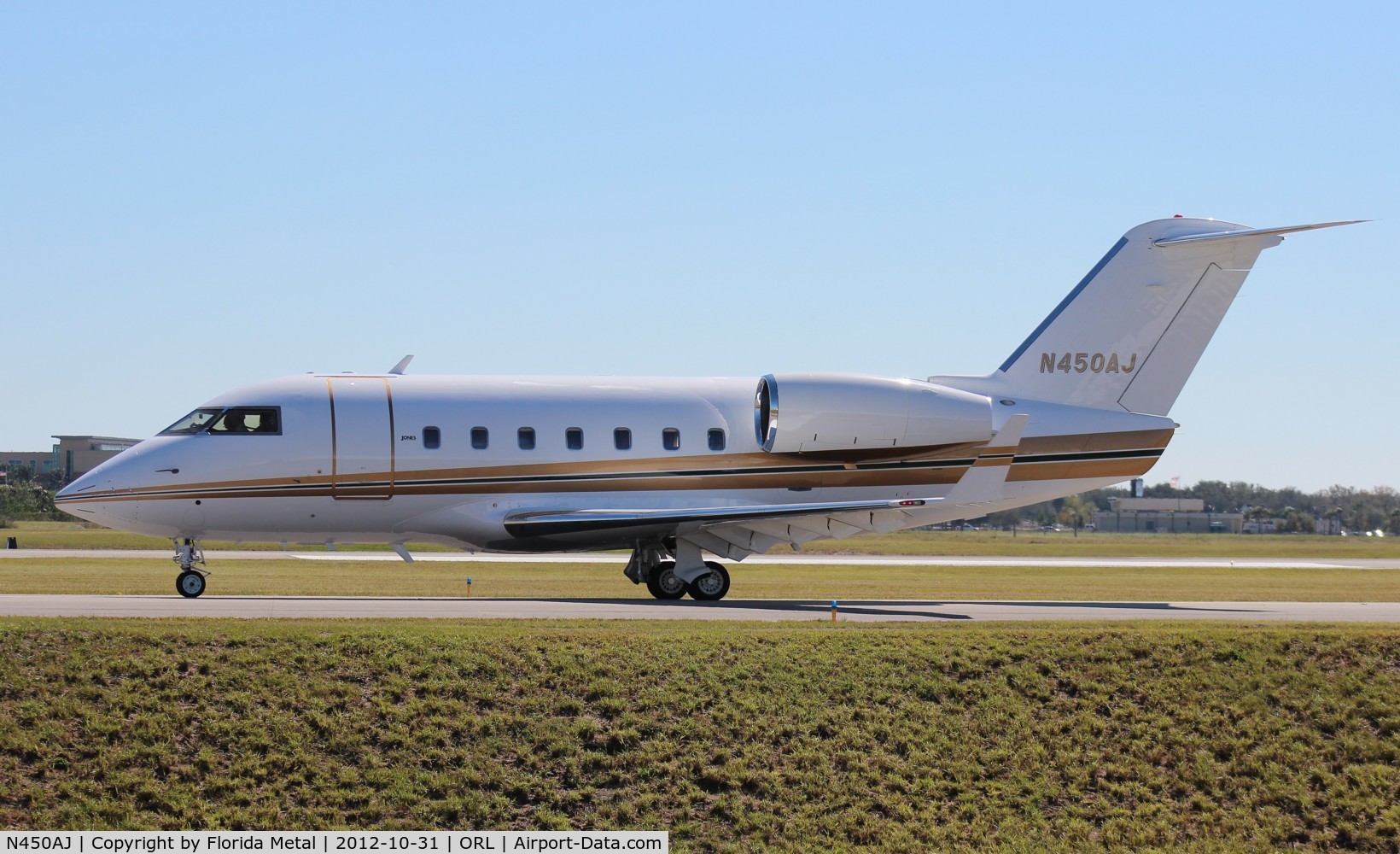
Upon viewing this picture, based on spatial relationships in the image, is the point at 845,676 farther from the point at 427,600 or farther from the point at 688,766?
the point at 427,600

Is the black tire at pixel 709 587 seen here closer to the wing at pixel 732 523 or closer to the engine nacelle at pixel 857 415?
the wing at pixel 732 523

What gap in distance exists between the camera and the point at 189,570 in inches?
Result: 1024

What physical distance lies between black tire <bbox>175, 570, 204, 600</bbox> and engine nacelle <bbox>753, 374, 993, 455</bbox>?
11.2 metres

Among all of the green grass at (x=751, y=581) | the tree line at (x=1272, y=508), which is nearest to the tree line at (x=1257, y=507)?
the tree line at (x=1272, y=508)

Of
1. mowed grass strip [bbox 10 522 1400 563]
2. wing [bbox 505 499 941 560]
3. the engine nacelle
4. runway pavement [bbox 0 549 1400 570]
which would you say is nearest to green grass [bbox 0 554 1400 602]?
runway pavement [bbox 0 549 1400 570]

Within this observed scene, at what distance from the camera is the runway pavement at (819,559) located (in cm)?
4638

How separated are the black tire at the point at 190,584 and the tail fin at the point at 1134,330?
15501 mm

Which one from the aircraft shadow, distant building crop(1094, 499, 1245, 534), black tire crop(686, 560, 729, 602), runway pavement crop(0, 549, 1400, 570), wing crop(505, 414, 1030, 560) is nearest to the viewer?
the aircraft shadow

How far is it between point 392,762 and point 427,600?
449 inches

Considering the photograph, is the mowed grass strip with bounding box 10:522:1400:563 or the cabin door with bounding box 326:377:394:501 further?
the mowed grass strip with bounding box 10:522:1400:563

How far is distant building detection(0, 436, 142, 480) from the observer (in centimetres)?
8444

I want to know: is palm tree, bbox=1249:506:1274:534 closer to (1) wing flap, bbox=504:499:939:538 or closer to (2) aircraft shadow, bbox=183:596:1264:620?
(2) aircraft shadow, bbox=183:596:1264:620

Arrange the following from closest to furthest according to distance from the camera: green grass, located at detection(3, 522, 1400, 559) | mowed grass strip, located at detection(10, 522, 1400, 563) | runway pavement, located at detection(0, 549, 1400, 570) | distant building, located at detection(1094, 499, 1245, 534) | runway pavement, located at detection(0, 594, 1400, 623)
Result: 1. runway pavement, located at detection(0, 594, 1400, 623)
2. runway pavement, located at detection(0, 549, 1400, 570)
3. mowed grass strip, located at detection(10, 522, 1400, 563)
4. green grass, located at detection(3, 522, 1400, 559)
5. distant building, located at detection(1094, 499, 1245, 534)
